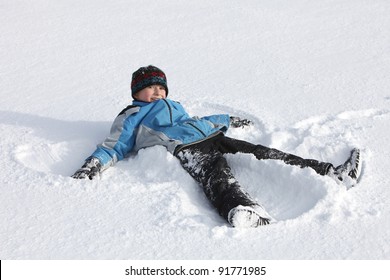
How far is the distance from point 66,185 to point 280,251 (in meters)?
1.16

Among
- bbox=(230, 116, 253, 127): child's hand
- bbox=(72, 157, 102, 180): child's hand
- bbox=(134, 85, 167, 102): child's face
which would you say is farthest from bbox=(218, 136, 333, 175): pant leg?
bbox=(72, 157, 102, 180): child's hand

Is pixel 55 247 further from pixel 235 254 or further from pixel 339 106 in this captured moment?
pixel 339 106

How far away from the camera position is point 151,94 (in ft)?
10.7

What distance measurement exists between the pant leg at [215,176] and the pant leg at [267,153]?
0.10 metres

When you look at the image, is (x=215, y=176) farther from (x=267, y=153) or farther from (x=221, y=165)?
(x=267, y=153)

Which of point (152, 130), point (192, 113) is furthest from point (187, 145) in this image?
point (192, 113)

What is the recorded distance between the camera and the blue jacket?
2.93 m

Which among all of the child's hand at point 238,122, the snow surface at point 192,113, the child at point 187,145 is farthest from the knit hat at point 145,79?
the child's hand at point 238,122

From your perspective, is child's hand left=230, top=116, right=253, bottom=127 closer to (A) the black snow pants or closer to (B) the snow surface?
(B) the snow surface

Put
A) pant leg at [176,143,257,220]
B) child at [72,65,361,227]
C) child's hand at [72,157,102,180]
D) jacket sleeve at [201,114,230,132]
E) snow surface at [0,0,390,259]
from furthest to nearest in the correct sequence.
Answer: jacket sleeve at [201,114,230,132]
child's hand at [72,157,102,180]
child at [72,65,361,227]
pant leg at [176,143,257,220]
snow surface at [0,0,390,259]

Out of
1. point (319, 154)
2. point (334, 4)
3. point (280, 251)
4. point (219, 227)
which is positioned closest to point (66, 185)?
point (219, 227)

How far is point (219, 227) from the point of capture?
2.33 m

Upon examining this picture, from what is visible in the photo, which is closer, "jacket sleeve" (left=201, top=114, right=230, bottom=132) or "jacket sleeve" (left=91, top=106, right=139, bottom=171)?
"jacket sleeve" (left=91, top=106, right=139, bottom=171)

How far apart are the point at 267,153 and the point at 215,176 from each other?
366 mm
